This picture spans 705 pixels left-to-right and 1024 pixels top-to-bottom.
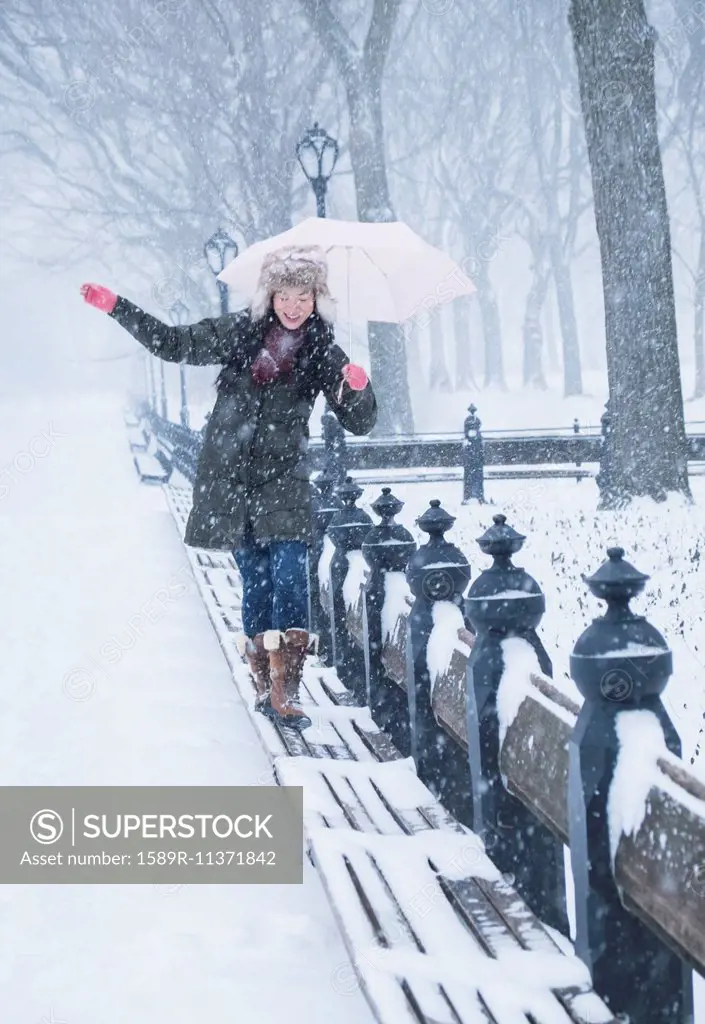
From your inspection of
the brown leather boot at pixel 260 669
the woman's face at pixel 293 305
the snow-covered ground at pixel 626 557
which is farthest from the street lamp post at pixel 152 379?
the woman's face at pixel 293 305

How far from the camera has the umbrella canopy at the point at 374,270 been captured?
598 centimetres

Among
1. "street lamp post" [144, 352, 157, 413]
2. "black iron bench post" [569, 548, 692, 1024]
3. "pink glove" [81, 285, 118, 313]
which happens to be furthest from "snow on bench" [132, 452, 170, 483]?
"black iron bench post" [569, 548, 692, 1024]

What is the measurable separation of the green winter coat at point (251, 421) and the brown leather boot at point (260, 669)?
1.88 feet

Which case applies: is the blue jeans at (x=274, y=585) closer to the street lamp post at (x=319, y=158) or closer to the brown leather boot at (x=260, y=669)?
the brown leather boot at (x=260, y=669)

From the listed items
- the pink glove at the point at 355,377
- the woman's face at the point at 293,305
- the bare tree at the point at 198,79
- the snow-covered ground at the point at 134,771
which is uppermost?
the bare tree at the point at 198,79

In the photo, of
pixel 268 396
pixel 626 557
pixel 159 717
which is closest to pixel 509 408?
pixel 626 557

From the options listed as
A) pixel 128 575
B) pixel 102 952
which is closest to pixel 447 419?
pixel 128 575

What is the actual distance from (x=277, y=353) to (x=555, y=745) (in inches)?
92.2

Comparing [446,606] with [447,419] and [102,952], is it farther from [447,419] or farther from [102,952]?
[447,419]

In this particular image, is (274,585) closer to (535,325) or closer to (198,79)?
(198,79)

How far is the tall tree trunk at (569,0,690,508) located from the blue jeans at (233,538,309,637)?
6.93 metres

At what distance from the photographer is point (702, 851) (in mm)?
2236

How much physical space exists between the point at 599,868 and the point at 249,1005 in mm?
1069

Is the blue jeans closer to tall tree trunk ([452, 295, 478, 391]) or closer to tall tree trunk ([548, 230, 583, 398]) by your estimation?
tall tree trunk ([548, 230, 583, 398])
